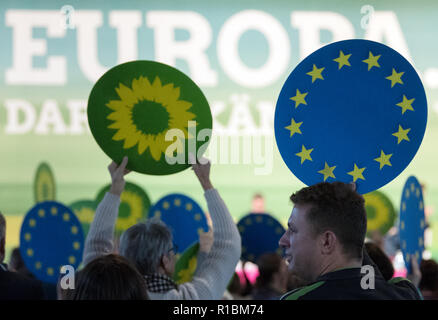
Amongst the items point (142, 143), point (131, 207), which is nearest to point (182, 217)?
point (131, 207)

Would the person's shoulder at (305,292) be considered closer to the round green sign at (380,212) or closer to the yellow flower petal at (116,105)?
the yellow flower petal at (116,105)

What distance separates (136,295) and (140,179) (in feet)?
21.1

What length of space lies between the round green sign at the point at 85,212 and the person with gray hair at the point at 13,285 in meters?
1.68

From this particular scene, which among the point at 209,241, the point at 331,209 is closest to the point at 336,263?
the point at 331,209

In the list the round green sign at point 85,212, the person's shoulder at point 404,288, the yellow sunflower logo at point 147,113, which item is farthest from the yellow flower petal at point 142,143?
the round green sign at point 85,212

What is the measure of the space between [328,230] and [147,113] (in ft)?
2.55

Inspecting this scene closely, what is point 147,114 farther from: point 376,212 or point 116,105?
point 376,212

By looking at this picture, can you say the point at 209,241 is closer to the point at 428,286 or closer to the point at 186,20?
the point at 428,286

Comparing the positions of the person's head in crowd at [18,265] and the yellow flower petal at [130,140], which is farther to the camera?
the person's head in crowd at [18,265]

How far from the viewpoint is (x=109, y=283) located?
1086mm

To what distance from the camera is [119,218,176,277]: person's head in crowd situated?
1.66 meters

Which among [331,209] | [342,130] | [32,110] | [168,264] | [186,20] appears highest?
[186,20]

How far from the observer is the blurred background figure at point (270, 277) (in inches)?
98.7

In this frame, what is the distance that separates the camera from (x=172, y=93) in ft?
6.23
